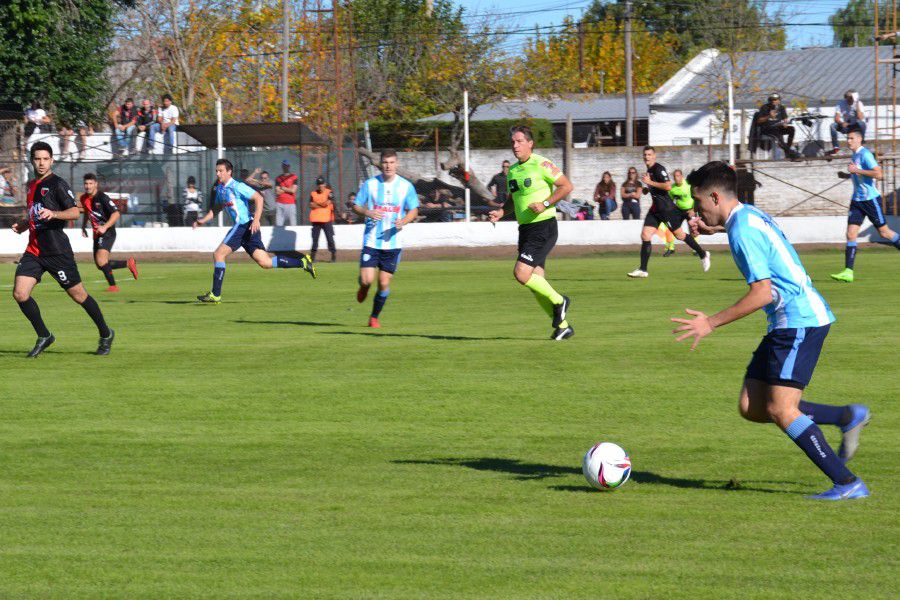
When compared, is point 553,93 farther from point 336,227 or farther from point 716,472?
point 716,472

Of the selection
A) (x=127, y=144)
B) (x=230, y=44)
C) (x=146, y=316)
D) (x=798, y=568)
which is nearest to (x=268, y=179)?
(x=127, y=144)

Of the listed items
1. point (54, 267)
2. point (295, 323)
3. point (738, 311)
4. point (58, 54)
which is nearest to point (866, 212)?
point (295, 323)

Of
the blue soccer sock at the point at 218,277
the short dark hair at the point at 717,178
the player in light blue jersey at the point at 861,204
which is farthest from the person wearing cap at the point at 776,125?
the short dark hair at the point at 717,178

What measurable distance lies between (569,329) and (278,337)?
3285 millimetres

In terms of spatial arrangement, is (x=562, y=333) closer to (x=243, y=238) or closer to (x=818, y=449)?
(x=818, y=449)

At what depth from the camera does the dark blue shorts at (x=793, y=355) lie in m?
6.34

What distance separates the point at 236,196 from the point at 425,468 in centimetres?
1198

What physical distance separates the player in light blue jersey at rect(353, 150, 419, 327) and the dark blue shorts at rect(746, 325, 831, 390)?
29.2 feet

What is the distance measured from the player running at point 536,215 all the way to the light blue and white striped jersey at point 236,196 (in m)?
6.20

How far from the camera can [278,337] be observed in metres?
14.1

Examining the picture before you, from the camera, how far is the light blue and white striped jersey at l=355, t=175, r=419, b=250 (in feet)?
49.4

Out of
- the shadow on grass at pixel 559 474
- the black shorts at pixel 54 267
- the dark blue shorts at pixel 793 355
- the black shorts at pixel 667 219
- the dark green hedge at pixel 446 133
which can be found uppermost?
the dark green hedge at pixel 446 133

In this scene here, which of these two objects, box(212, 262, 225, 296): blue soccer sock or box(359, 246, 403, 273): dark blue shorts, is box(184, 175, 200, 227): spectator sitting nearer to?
Result: box(212, 262, 225, 296): blue soccer sock

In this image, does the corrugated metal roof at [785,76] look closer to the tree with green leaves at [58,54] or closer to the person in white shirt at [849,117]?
the person in white shirt at [849,117]
